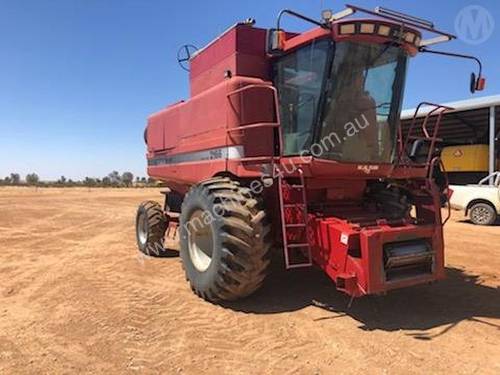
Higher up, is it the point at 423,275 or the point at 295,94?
the point at 295,94

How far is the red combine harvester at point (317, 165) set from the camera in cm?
547

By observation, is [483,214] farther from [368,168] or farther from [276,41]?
[276,41]

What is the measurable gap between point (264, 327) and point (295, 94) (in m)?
2.87

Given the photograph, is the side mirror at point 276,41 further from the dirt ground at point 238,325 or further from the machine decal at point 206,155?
the dirt ground at point 238,325

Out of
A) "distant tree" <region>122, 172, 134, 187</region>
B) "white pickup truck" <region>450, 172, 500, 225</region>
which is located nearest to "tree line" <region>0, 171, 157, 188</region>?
"distant tree" <region>122, 172, 134, 187</region>

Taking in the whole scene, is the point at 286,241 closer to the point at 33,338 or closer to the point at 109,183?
the point at 33,338

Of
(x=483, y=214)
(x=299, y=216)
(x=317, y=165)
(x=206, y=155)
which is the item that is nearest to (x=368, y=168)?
(x=317, y=165)

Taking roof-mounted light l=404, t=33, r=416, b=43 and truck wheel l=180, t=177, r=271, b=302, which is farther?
roof-mounted light l=404, t=33, r=416, b=43

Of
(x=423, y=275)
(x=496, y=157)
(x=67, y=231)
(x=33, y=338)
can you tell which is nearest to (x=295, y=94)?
(x=423, y=275)

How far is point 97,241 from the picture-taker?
11719 millimetres

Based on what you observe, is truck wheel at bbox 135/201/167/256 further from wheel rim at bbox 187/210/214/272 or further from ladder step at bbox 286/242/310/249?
ladder step at bbox 286/242/310/249

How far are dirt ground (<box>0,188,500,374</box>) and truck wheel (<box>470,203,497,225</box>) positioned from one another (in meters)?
7.27

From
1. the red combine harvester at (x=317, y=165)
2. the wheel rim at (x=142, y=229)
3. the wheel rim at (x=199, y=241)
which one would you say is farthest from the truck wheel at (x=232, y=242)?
the wheel rim at (x=142, y=229)

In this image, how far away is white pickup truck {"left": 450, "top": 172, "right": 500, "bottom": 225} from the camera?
15078mm
